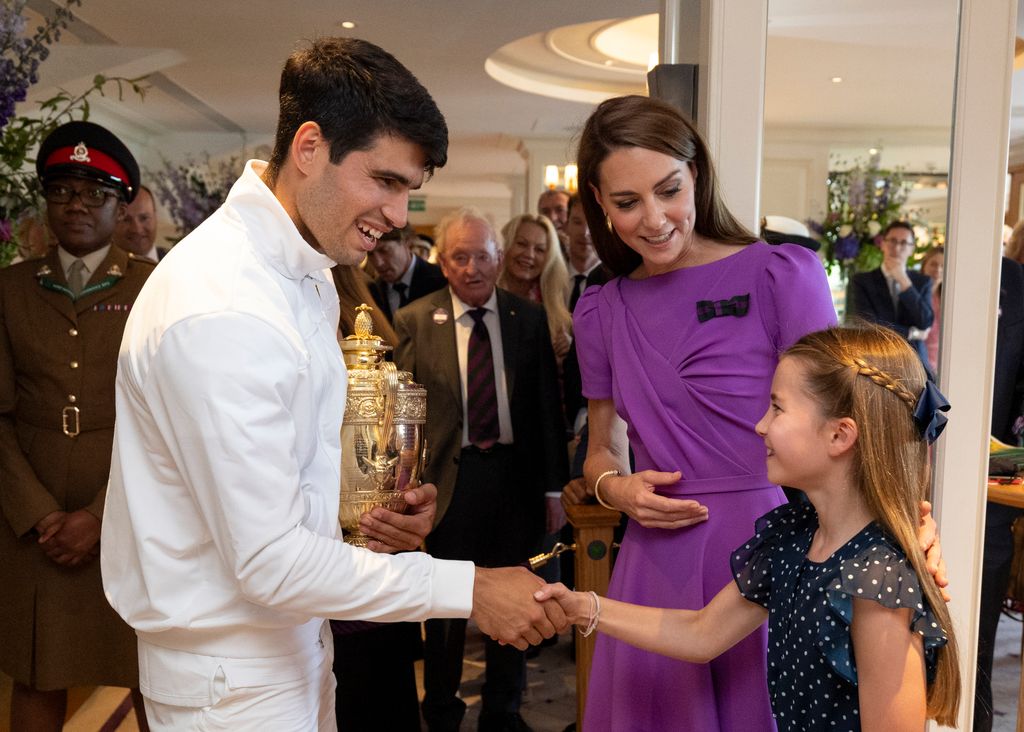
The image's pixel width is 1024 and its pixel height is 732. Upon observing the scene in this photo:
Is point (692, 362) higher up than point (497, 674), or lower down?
higher up

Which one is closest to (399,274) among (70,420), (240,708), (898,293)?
(70,420)

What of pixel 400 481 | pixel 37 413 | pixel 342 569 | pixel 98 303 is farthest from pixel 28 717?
pixel 342 569

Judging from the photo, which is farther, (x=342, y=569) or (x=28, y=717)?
(x=28, y=717)

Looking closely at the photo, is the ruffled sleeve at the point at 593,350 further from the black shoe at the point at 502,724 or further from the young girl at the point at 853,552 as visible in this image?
the black shoe at the point at 502,724

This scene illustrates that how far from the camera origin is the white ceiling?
2.34 metres

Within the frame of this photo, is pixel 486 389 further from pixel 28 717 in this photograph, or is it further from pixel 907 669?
pixel 907 669

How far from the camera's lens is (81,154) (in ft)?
8.97

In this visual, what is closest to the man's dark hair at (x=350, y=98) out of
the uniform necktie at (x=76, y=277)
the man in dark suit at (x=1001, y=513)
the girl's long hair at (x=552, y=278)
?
the uniform necktie at (x=76, y=277)

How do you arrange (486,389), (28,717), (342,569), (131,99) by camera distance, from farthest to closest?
1. (131,99)
2. (486,389)
3. (28,717)
4. (342,569)

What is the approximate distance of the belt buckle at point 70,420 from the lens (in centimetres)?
268

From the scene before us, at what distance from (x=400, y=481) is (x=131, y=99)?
344 inches

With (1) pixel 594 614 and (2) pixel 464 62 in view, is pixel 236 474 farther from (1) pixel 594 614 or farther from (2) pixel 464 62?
(2) pixel 464 62

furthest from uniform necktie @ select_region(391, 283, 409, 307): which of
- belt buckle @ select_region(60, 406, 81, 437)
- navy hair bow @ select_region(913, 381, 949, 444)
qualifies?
navy hair bow @ select_region(913, 381, 949, 444)

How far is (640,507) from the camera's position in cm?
177
